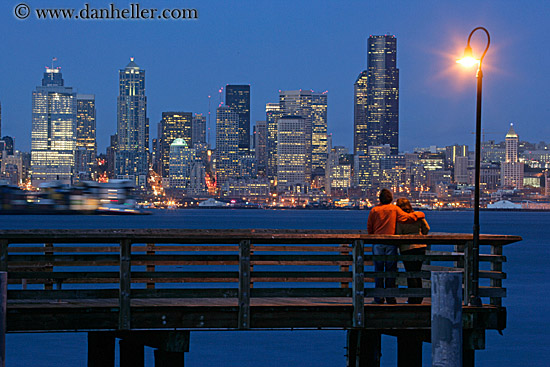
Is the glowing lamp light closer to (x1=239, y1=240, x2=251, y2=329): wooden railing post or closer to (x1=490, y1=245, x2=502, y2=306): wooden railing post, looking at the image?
(x1=490, y1=245, x2=502, y2=306): wooden railing post

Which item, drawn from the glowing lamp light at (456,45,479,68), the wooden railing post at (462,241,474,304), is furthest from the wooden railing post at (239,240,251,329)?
the glowing lamp light at (456,45,479,68)

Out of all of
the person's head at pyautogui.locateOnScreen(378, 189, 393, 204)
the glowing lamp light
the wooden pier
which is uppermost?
the glowing lamp light

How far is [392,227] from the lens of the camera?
44.3 feet

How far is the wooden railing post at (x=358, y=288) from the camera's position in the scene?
1201 cm

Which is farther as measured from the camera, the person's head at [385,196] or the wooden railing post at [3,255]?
the person's head at [385,196]

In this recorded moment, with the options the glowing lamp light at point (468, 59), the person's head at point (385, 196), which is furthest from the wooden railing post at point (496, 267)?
the glowing lamp light at point (468, 59)

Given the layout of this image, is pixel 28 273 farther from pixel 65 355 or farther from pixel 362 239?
pixel 65 355

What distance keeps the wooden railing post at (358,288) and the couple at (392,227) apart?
1184 mm

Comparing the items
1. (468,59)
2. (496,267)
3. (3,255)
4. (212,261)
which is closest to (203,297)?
(212,261)

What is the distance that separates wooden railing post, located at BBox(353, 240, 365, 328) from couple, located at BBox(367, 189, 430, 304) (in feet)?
3.89

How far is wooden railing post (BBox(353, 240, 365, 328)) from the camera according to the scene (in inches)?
473

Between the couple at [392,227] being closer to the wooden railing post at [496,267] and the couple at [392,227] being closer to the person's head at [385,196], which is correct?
the person's head at [385,196]

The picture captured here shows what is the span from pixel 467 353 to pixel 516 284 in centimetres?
4379

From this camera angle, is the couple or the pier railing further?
the couple
